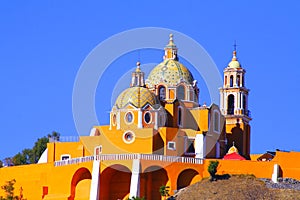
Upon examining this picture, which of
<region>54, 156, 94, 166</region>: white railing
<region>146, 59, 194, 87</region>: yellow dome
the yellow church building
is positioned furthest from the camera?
<region>146, 59, 194, 87</region>: yellow dome

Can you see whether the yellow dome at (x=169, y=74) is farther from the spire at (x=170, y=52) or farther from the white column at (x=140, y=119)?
the white column at (x=140, y=119)

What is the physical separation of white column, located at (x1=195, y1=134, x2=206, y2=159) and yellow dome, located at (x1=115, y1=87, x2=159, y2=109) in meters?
3.68

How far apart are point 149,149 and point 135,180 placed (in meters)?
2.60

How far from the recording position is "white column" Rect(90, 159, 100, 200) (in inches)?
2734

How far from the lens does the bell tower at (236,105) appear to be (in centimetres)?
7938

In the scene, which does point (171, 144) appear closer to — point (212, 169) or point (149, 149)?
point (149, 149)

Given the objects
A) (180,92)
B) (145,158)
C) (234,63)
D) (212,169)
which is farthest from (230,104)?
(212,169)

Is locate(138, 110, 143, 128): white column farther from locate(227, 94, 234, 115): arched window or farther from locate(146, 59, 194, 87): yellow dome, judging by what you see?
locate(227, 94, 234, 115): arched window

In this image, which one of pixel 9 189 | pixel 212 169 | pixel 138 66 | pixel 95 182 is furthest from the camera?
pixel 138 66

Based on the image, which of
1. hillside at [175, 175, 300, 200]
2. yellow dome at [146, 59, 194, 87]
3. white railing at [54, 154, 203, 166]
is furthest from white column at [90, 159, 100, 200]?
yellow dome at [146, 59, 194, 87]

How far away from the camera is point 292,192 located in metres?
66.2

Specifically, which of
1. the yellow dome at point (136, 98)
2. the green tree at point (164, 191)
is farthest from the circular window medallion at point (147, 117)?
the green tree at point (164, 191)

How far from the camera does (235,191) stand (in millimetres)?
65500

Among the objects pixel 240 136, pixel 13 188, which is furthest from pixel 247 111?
pixel 13 188
